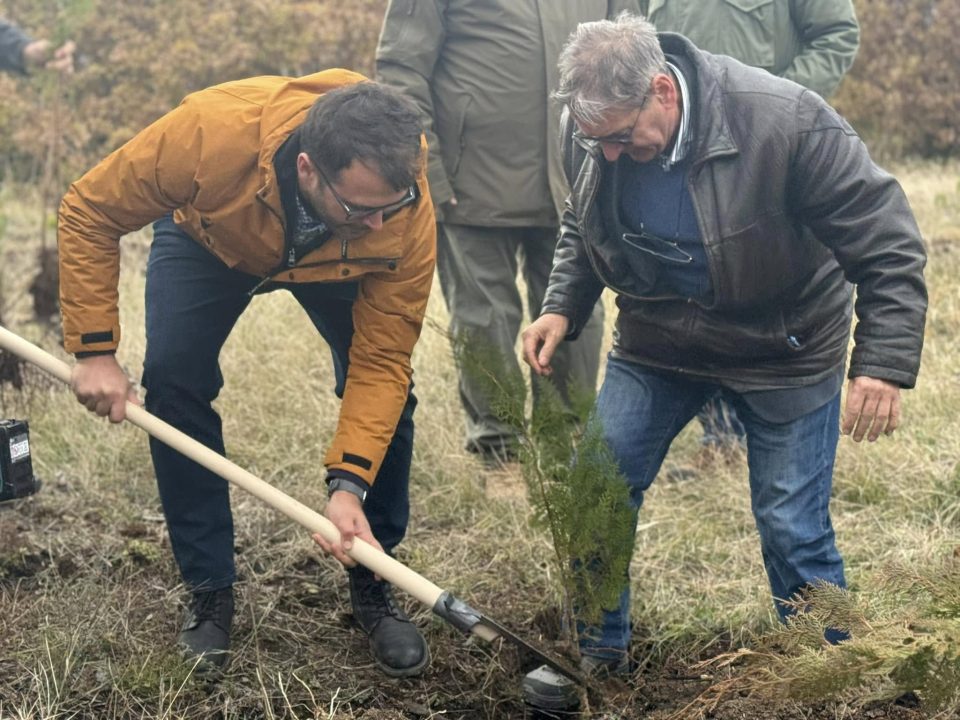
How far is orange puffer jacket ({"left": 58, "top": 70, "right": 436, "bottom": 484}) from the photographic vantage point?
9.94ft

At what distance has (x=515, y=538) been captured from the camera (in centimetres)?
428

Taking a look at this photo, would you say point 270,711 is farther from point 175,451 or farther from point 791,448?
point 791,448

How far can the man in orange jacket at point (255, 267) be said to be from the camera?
2926mm

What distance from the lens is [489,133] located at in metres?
4.52

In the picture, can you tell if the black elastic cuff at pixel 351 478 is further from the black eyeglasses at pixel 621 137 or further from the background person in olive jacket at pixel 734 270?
the black eyeglasses at pixel 621 137

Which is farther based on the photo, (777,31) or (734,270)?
(777,31)

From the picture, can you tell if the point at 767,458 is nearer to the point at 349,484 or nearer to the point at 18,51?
the point at 349,484

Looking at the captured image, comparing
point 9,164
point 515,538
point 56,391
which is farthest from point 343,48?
point 515,538

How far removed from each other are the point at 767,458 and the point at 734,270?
532mm

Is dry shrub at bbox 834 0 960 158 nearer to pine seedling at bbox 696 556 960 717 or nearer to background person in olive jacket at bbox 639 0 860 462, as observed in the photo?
background person in olive jacket at bbox 639 0 860 462

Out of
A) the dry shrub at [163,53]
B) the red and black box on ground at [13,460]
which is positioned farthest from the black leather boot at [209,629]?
the dry shrub at [163,53]

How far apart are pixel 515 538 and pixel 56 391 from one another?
2519mm

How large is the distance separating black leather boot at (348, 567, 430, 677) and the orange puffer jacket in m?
0.61

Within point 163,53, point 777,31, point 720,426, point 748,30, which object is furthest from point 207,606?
point 163,53
